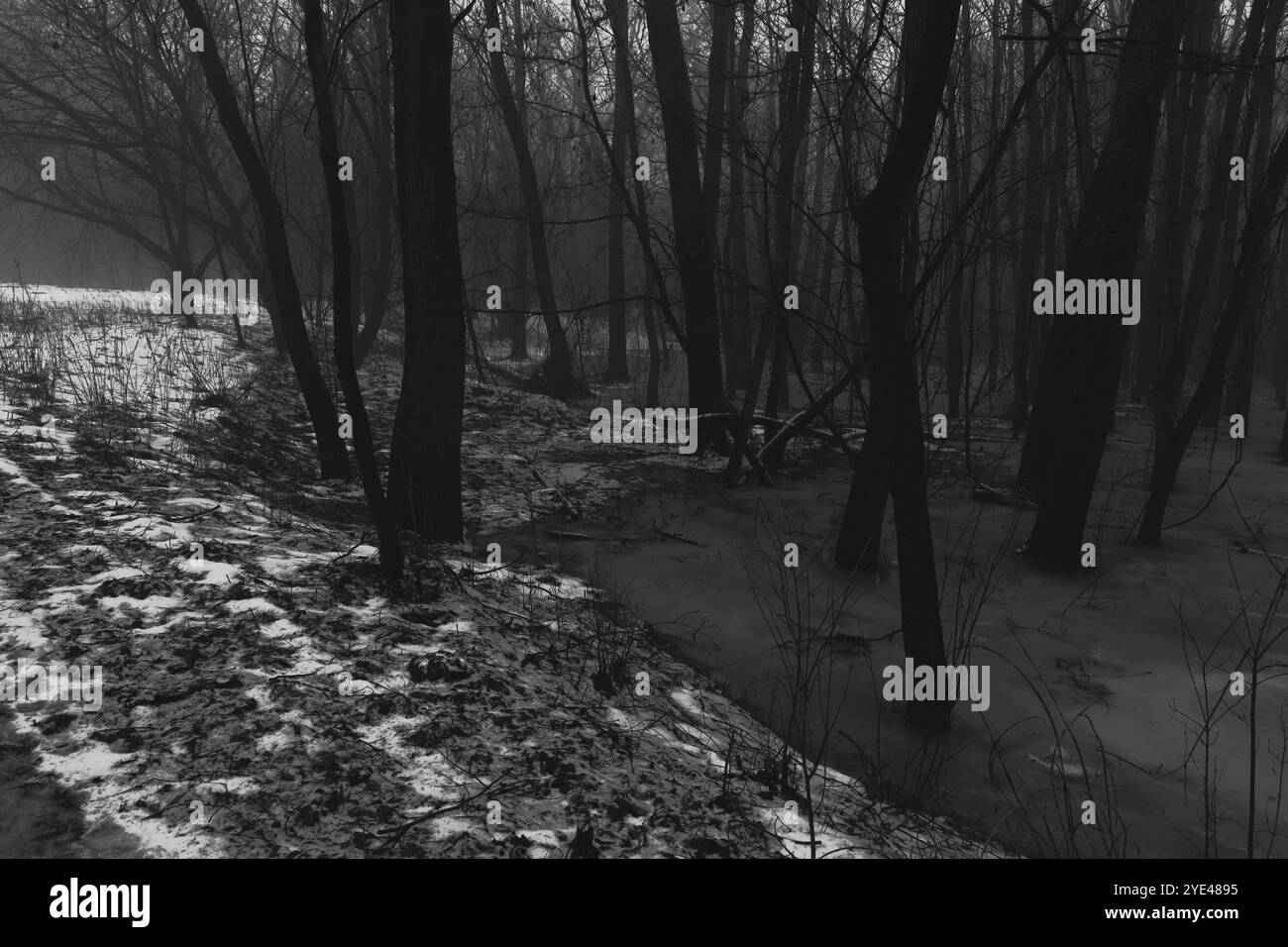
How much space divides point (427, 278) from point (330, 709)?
305 cm

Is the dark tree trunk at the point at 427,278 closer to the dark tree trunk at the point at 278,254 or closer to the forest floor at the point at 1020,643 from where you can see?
the forest floor at the point at 1020,643

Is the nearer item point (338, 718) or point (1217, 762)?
point (338, 718)

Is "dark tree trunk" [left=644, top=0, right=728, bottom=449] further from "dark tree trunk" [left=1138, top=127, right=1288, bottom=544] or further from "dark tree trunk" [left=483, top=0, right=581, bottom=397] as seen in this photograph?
"dark tree trunk" [left=1138, top=127, right=1288, bottom=544]

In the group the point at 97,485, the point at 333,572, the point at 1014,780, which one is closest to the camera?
the point at 1014,780

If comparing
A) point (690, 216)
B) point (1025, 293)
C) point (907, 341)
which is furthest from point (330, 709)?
point (1025, 293)

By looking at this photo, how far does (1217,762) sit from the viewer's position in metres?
3.81

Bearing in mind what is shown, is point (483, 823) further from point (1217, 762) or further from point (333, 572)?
point (1217, 762)

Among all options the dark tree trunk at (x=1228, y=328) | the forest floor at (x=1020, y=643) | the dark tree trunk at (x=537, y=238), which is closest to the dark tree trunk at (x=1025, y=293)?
the forest floor at (x=1020, y=643)

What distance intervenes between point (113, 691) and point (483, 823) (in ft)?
4.41

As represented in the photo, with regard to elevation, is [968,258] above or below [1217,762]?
above

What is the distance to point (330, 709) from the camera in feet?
9.56

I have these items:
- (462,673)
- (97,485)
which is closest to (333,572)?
(462,673)

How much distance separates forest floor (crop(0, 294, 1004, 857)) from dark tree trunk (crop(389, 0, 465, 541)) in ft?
1.49
